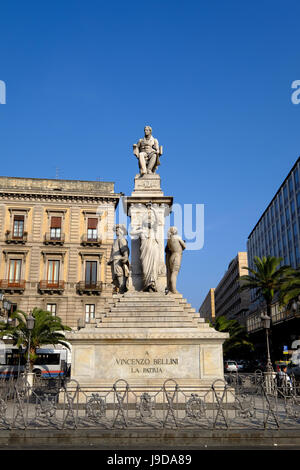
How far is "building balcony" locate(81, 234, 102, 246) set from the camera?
42950 mm

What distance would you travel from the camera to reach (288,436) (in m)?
8.62

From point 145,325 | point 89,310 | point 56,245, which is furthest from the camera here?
point 56,245

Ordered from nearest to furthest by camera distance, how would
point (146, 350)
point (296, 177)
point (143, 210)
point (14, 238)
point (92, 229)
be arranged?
point (146, 350) < point (143, 210) < point (14, 238) < point (92, 229) < point (296, 177)

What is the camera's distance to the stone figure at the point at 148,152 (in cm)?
1720

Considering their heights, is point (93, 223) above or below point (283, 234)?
below

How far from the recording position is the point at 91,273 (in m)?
42.6

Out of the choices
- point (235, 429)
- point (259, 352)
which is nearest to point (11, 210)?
point (235, 429)

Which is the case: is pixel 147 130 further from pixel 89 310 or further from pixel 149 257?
pixel 89 310

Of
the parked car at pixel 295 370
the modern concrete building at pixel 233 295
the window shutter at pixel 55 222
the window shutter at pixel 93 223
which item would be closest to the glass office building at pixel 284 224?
the modern concrete building at pixel 233 295

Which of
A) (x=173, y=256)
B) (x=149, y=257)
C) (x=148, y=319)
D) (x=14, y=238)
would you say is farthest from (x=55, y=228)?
(x=148, y=319)

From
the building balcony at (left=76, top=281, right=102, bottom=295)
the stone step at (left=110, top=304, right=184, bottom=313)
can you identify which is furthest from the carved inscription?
the building balcony at (left=76, top=281, right=102, bottom=295)

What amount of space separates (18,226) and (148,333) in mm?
33212

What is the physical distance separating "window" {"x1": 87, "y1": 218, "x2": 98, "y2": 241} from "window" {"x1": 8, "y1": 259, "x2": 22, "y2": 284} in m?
7.57

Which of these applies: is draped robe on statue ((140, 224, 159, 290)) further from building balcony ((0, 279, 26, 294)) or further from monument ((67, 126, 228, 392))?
building balcony ((0, 279, 26, 294))
